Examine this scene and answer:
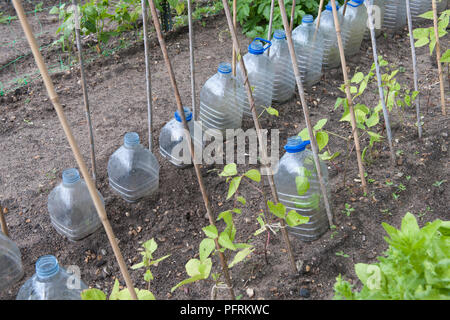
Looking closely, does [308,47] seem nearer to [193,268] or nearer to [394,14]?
[394,14]

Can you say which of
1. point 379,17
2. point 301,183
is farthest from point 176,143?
point 379,17

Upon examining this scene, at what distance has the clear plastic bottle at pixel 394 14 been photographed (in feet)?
15.0

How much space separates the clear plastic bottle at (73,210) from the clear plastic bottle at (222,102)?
3.41 ft

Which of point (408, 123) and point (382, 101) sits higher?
point (382, 101)

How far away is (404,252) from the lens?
166 cm

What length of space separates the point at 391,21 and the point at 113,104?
2717mm

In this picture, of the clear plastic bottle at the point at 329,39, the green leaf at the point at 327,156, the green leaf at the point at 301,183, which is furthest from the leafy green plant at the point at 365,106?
the clear plastic bottle at the point at 329,39

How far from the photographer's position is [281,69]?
3.62 metres

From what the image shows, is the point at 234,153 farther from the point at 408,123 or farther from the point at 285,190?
the point at 408,123

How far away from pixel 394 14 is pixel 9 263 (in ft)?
12.8

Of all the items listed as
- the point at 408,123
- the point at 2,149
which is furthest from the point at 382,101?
the point at 2,149

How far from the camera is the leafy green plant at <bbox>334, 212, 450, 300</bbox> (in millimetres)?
1598

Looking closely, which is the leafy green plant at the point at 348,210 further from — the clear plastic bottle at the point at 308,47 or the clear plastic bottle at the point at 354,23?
the clear plastic bottle at the point at 354,23

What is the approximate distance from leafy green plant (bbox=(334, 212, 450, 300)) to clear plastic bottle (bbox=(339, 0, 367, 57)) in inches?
109
